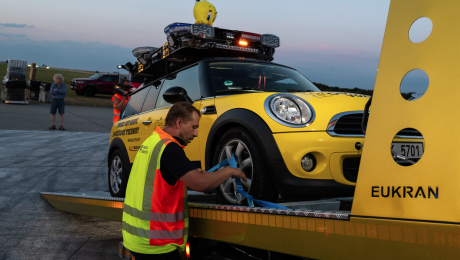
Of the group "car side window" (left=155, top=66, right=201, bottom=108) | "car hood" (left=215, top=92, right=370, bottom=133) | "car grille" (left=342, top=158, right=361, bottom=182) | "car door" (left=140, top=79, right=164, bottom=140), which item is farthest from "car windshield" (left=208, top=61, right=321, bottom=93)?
"car grille" (left=342, top=158, right=361, bottom=182)

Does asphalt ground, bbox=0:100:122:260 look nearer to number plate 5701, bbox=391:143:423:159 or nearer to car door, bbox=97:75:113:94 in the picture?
number plate 5701, bbox=391:143:423:159

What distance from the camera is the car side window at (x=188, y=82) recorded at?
412 centimetres

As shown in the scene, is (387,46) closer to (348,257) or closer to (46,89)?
(348,257)

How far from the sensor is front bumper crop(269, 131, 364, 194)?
281cm

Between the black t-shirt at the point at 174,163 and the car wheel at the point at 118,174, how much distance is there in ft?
8.91

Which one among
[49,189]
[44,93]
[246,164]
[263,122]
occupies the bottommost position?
[49,189]

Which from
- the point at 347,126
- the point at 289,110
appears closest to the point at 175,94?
the point at 289,110

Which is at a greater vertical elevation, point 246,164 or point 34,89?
point 246,164

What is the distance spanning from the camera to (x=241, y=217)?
2492 mm

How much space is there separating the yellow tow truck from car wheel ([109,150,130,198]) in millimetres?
3565

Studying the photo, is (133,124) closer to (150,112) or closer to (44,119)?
(150,112)

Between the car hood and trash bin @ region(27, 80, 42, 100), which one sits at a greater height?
the car hood

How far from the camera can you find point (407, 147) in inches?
74.4

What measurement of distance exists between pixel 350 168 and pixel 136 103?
3.69 m
